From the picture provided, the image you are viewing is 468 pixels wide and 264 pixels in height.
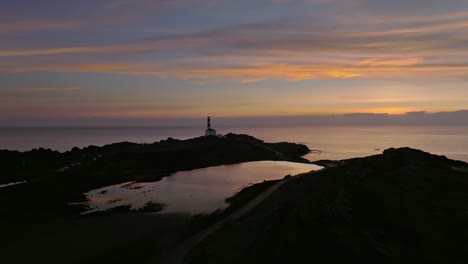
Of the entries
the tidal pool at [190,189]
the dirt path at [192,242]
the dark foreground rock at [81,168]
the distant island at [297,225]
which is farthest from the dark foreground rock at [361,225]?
the dark foreground rock at [81,168]

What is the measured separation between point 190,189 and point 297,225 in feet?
87.1

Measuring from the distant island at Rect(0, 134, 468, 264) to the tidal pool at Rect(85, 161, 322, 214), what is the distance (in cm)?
291

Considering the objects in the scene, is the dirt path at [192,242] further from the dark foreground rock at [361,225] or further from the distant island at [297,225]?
the dark foreground rock at [361,225]

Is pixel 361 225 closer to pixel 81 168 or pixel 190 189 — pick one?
pixel 190 189

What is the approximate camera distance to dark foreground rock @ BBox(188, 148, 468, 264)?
18766 millimetres

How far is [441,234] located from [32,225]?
2900 cm

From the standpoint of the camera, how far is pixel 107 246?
25.9m

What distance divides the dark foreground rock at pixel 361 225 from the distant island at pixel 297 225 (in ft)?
0.17

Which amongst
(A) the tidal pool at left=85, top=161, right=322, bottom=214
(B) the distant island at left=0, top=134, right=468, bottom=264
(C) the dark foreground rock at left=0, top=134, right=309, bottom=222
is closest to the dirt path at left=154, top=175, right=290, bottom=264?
(B) the distant island at left=0, top=134, right=468, bottom=264

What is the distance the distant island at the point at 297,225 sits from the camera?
1931cm

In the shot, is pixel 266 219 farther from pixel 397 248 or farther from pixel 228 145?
pixel 228 145

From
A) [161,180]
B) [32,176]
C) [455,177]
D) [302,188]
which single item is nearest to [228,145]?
[161,180]

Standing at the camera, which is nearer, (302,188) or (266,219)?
(266,219)

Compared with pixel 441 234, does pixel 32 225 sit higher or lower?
lower
